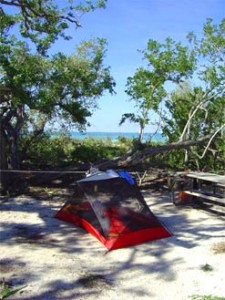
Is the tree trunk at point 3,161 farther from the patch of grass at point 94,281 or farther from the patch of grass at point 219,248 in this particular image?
the patch of grass at point 219,248

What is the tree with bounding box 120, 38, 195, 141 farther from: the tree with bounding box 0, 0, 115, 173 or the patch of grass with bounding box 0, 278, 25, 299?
the patch of grass with bounding box 0, 278, 25, 299

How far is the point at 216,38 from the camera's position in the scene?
36.7 ft

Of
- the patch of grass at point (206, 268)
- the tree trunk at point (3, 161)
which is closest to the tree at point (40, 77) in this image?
the tree trunk at point (3, 161)

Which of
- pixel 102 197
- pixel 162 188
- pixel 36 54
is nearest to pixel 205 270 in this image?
pixel 102 197

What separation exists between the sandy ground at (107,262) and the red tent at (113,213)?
171mm

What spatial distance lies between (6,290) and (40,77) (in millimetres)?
6207

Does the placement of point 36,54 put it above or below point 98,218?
above

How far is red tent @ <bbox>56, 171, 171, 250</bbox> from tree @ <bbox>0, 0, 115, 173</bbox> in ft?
10.3

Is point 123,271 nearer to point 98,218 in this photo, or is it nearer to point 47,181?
point 98,218

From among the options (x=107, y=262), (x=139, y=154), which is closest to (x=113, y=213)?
(x=107, y=262)

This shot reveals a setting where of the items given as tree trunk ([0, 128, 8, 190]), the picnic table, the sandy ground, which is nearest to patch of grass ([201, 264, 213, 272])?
the sandy ground

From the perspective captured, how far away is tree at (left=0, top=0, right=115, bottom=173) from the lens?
9.74 metres

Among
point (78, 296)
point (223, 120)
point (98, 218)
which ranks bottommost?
point (78, 296)

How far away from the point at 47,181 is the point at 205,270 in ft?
22.1
